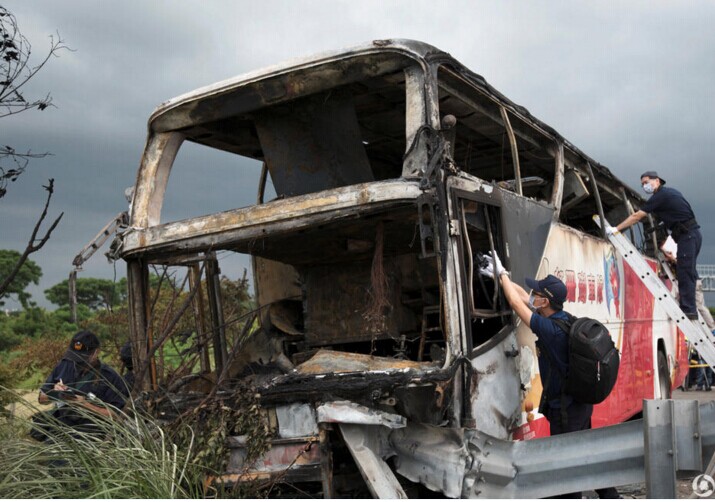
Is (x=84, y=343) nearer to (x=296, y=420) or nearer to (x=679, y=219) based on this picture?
(x=296, y=420)

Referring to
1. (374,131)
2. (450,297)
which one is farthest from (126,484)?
(374,131)

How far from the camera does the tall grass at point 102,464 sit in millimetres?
4043

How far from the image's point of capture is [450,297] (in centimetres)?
454

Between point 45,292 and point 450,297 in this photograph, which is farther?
Answer: point 45,292

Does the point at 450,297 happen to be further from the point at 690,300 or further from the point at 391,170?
the point at 690,300

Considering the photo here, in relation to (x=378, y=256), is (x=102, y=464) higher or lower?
lower

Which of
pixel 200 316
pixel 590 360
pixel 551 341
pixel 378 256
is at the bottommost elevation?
pixel 590 360

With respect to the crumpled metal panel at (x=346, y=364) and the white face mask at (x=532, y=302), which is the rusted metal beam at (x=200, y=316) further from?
the white face mask at (x=532, y=302)

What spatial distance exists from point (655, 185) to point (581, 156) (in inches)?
37.6

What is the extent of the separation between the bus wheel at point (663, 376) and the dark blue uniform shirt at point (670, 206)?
2.68 m

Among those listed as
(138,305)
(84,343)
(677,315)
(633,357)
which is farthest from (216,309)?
(633,357)

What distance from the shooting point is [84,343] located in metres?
5.91

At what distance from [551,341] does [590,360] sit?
12.2 inches

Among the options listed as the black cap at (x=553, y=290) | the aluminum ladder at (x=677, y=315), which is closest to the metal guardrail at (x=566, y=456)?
the black cap at (x=553, y=290)
